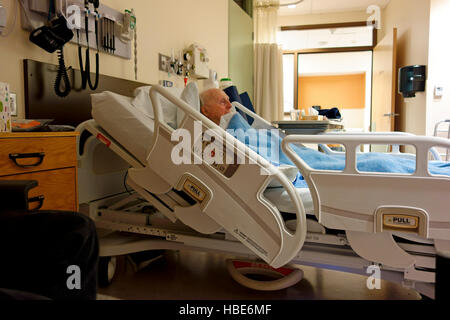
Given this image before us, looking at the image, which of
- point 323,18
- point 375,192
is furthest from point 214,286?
point 323,18

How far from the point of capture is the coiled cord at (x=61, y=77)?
1.71 meters

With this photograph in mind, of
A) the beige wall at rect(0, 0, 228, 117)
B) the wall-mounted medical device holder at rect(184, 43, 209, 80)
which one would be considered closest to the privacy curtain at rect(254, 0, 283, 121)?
the beige wall at rect(0, 0, 228, 117)

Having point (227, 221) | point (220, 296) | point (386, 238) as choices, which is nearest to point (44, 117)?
point (227, 221)

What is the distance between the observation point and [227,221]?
1.30 m

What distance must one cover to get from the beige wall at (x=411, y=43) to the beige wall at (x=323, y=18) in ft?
1.54

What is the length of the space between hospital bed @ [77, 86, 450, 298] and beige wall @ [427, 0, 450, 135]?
3135 mm

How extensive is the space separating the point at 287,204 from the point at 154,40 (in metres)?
1.87

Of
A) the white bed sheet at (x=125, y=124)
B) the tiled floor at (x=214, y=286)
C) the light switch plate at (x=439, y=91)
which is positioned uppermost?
the light switch plate at (x=439, y=91)

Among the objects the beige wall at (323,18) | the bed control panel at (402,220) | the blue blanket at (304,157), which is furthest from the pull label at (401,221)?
the beige wall at (323,18)

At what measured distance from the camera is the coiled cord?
1.71 meters

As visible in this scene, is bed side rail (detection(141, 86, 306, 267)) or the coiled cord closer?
bed side rail (detection(141, 86, 306, 267))

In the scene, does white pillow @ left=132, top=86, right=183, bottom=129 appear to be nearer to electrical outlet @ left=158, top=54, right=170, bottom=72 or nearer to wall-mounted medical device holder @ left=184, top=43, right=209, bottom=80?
electrical outlet @ left=158, top=54, right=170, bottom=72

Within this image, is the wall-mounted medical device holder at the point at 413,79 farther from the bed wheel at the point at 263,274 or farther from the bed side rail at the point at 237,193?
the bed side rail at the point at 237,193
